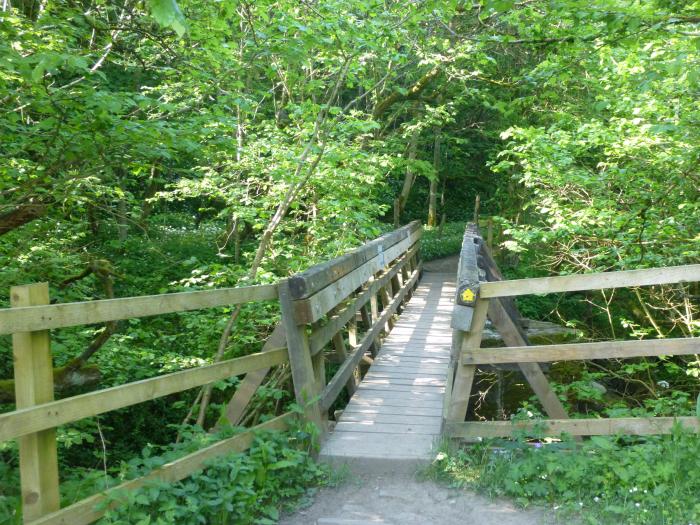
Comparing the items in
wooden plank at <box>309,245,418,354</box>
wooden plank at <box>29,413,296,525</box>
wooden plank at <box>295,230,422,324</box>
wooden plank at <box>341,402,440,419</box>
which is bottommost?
wooden plank at <box>341,402,440,419</box>

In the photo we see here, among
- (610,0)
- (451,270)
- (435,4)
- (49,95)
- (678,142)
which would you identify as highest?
(435,4)

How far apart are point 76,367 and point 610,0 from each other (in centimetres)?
506

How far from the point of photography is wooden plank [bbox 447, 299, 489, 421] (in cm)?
437

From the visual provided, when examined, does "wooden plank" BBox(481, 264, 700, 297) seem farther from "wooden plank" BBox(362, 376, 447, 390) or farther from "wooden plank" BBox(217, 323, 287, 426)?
"wooden plank" BBox(362, 376, 447, 390)

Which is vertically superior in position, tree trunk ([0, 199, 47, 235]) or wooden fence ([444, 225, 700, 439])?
tree trunk ([0, 199, 47, 235])

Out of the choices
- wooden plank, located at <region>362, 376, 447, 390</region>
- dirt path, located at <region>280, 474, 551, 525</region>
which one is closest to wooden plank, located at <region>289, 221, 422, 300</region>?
wooden plank, located at <region>362, 376, 447, 390</region>

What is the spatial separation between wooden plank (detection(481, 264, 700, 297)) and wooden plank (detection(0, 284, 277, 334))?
5.64 ft

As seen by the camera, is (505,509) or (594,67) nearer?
(505,509)

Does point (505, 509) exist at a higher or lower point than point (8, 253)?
lower

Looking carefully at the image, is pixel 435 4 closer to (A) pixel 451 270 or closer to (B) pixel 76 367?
(B) pixel 76 367

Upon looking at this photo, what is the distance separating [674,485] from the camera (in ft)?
11.8

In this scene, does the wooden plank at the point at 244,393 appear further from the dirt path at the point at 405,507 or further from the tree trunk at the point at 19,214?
the tree trunk at the point at 19,214

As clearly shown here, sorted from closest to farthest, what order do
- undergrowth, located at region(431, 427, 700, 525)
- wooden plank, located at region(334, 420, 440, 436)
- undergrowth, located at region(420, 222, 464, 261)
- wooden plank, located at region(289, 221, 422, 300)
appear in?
1. undergrowth, located at region(431, 427, 700, 525)
2. wooden plank, located at region(289, 221, 422, 300)
3. wooden plank, located at region(334, 420, 440, 436)
4. undergrowth, located at region(420, 222, 464, 261)

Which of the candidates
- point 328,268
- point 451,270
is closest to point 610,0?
point 328,268
